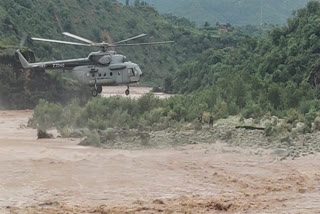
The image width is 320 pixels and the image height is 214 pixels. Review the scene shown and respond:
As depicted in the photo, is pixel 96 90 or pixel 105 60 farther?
pixel 96 90

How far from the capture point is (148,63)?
302ft

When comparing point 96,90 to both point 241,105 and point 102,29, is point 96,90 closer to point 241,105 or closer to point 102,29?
point 241,105

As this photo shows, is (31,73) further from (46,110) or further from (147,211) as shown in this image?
(147,211)

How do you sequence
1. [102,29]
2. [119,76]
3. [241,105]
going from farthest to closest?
1. [102,29]
2. [241,105]
3. [119,76]

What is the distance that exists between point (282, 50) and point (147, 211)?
31.2 meters

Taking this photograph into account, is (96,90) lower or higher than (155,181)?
higher

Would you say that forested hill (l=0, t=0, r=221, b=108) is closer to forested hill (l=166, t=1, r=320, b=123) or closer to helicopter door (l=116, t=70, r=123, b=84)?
forested hill (l=166, t=1, r=320, b=123)

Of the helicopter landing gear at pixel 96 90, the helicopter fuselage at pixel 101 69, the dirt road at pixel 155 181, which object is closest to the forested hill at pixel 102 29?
the helicopter fuselage at pixel 101 69

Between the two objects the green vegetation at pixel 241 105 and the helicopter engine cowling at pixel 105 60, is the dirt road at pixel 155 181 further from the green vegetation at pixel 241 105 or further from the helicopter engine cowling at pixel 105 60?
the green vegetation at pixel 241 105

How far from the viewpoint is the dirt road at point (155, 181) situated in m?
16.8

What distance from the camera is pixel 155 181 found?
65.5 ft

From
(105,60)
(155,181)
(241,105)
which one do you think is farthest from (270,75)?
(155,181)

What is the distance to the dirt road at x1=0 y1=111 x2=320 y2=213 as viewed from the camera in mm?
16797

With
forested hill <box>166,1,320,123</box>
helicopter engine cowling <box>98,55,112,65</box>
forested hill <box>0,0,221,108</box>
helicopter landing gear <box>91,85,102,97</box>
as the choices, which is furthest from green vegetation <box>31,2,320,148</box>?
forested hill <box>0,0,221,108</box>
